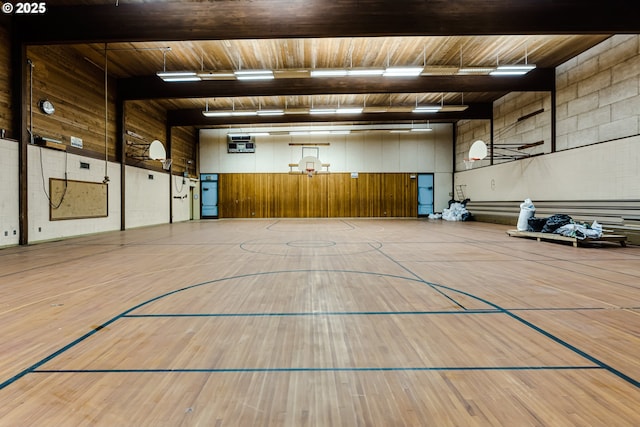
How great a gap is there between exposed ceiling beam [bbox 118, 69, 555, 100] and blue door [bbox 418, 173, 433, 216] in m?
7.21

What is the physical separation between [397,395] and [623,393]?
40.4 inches

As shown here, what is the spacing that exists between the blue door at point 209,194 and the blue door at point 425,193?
10.9 m

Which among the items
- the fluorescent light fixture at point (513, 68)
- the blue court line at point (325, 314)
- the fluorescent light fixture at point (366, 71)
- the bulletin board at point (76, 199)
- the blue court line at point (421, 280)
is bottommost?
the blue court line at point (325, 314)

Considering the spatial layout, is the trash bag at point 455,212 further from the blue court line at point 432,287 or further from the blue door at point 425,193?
the blue court line at point 432,287

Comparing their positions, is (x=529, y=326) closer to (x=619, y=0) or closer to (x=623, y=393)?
(x=623, y=393)

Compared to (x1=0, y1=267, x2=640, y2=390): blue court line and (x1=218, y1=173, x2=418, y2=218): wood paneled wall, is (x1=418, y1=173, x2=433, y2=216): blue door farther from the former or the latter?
(x1=0, y1=267, x2=640, y2=390): blue court line

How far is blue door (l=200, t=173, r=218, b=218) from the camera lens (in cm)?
1719

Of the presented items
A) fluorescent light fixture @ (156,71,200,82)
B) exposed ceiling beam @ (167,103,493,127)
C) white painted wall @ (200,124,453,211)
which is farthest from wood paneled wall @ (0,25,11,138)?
white painted wall @ (200,124,453,211)

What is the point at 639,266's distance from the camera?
4.39 meters

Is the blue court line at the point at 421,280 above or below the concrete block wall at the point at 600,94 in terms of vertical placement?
below

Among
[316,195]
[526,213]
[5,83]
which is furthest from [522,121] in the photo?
[5,83]

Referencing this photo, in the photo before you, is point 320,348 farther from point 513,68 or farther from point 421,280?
point 513,68

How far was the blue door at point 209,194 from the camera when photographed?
677 inches

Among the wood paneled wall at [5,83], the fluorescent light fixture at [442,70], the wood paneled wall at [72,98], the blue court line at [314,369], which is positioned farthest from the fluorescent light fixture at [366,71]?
the blue court line at [314,369]
